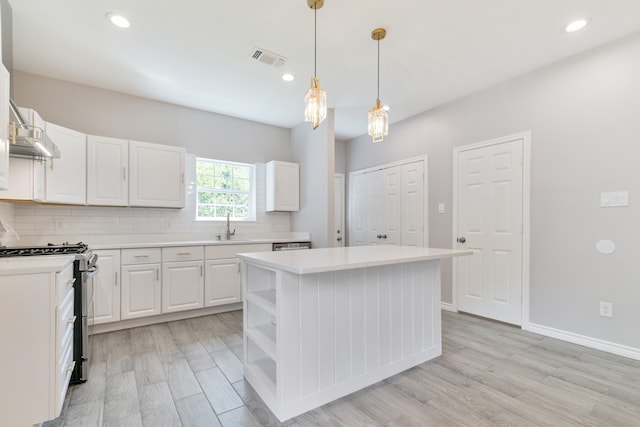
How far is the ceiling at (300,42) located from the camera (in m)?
2.17

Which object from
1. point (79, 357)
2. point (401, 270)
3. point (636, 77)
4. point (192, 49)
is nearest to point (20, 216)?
point (79, 357)

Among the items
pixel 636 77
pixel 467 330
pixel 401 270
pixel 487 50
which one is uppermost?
pixel 487 50

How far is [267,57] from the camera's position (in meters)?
2.79

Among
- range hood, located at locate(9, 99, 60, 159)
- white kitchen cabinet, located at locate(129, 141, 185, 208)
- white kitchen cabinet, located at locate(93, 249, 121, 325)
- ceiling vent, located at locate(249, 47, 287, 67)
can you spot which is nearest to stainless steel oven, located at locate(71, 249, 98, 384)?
range hood, located at locate(9, 99, 60, 159)

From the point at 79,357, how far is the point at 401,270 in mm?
2386

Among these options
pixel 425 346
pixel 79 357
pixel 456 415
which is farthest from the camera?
pixel 425 346

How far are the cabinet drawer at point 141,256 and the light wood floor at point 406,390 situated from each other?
784 mm

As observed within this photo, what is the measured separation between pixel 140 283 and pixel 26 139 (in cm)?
170

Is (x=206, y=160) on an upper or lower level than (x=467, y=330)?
upper

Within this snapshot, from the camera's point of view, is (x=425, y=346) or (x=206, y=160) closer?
(x=425, y=346)

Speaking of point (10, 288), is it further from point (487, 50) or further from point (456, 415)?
point (487, 50)

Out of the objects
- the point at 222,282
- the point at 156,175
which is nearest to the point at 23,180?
the point at 156,175

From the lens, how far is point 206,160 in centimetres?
418

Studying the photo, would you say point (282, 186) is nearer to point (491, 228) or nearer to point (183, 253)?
point (183, 253)
